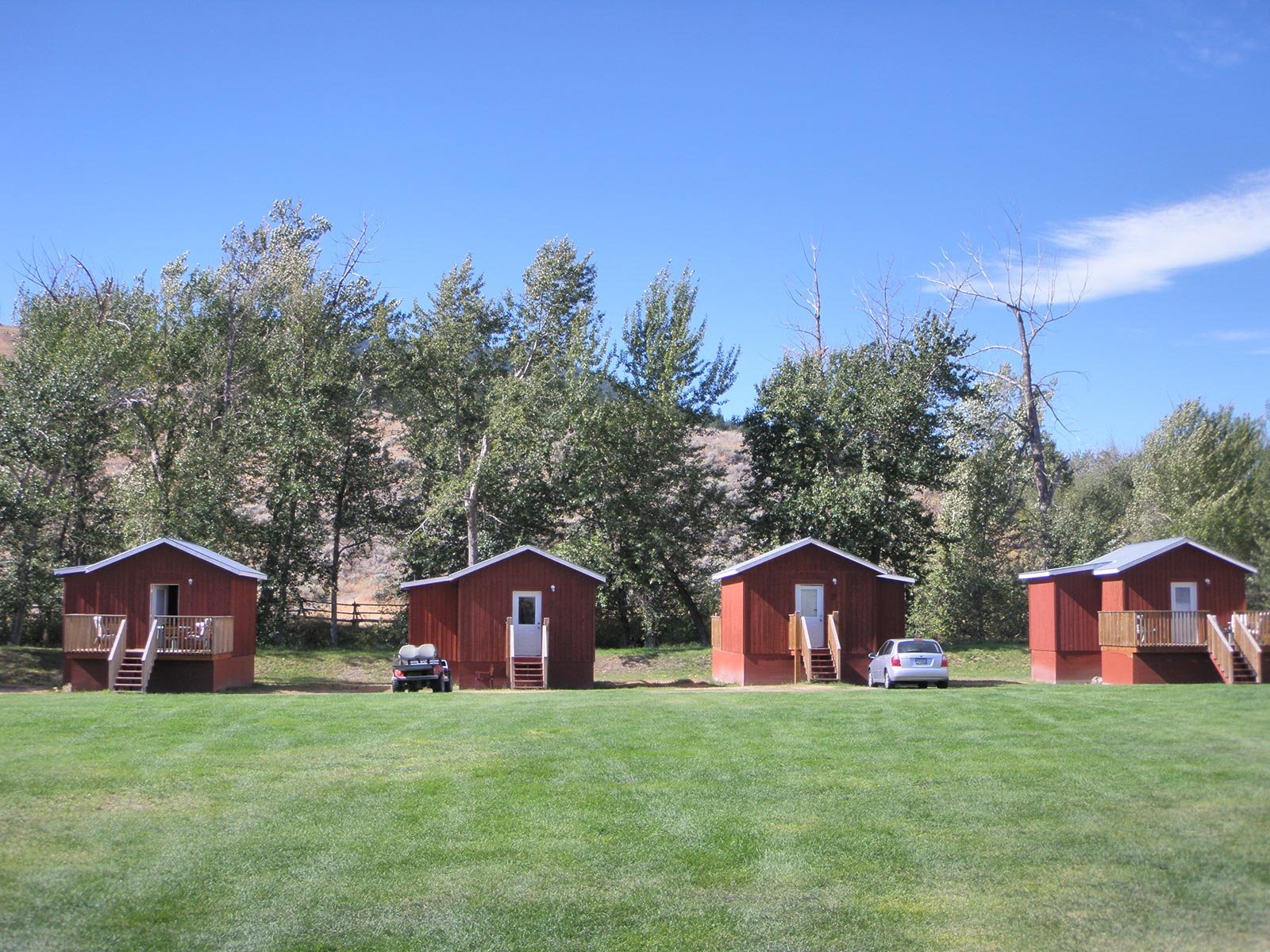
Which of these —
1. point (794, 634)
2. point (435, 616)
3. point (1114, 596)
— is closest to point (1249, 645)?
point (1114, 596)

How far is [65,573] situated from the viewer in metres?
29.1

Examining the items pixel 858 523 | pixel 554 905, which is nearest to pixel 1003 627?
pixel 858 523

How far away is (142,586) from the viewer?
1154 inches

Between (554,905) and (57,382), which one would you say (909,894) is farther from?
(57,382)

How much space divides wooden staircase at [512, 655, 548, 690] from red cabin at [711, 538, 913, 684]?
18.2 ft

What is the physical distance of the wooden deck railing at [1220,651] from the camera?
2645 centimetres

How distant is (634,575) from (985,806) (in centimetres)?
3242

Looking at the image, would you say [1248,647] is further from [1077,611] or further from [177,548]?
[177,548]

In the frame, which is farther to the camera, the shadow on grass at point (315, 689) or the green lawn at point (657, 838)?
the shadow on grass at point (315, 689)

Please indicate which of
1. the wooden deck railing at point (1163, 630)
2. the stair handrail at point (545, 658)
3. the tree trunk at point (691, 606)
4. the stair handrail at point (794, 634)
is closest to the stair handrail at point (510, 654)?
the stair handrail at point (545, 658)

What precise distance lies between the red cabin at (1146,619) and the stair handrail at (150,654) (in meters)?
24.0

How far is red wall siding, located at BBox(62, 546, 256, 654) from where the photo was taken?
95.8 ft

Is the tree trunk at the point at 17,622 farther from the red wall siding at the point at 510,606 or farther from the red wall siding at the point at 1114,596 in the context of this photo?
the red wall siding at the point at 1114,596

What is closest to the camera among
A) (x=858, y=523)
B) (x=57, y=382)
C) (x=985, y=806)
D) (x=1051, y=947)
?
(x=1051, y=947)
